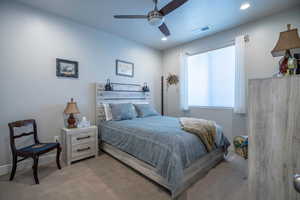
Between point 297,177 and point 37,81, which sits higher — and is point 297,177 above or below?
below

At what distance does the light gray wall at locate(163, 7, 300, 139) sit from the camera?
268 cm

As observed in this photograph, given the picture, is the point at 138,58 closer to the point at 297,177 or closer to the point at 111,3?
the point at 111,3

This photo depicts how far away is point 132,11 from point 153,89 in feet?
8.32

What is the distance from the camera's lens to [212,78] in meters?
3.71

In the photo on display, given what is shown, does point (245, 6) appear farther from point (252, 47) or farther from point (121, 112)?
point (121, 112)

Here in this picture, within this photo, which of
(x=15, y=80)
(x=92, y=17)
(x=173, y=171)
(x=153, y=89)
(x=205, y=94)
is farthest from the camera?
(x=153, y=89)

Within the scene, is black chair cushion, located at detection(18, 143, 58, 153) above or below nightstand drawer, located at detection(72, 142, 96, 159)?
above

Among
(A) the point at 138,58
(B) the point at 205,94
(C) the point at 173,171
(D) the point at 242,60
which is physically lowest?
(C) the point at 173,171

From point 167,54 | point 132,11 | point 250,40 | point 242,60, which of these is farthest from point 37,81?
point 250,40

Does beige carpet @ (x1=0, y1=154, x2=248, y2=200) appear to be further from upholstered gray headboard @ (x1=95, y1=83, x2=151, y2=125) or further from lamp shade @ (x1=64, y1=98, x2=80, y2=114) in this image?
upholstered gray headboard @ (x1=95, y1=83, x2=151, y2=125)

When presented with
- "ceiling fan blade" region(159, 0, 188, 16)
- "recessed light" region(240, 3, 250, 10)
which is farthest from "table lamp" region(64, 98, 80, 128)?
"recessed light" region(240, 3, 250, 10)

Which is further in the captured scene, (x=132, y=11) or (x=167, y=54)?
(x=167, y=54)

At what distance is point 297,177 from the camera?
587 millimetres

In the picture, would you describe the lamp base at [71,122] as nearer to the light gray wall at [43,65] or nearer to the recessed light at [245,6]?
the light gray wall at [43,65]
